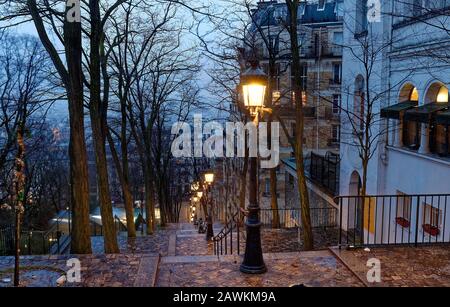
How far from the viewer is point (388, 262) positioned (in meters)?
8.05

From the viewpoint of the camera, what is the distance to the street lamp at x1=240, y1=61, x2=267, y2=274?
752cm

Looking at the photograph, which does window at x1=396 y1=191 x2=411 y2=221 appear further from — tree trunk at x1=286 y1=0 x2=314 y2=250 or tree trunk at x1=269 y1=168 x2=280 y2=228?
tree trunk at x1=269 y1=168 x2=280 y2=228

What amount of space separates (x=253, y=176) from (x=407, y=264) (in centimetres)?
317

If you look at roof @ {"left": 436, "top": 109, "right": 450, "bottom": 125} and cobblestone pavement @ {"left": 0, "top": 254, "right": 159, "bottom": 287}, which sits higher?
roof @ {"left": 436, "top": 109, "right": 450, "bottom": 125}

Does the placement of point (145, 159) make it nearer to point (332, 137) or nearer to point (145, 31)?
point (145, 31)

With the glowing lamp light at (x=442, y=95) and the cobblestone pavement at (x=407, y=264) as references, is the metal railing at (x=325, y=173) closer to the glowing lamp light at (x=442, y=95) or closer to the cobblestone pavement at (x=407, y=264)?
the glowing lamp light at (x=442, y=95)

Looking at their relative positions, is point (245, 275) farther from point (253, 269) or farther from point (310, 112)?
point (310, 112)

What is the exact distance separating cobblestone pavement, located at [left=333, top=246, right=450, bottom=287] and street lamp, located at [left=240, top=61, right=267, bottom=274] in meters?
1.67

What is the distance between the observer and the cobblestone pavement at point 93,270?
24.0 ft

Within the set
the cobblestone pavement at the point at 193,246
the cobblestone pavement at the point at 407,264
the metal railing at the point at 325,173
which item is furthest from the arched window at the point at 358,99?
the cobblestone pavement at the point at 407,264

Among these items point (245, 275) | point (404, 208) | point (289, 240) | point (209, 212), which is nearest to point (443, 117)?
point (404, 208)

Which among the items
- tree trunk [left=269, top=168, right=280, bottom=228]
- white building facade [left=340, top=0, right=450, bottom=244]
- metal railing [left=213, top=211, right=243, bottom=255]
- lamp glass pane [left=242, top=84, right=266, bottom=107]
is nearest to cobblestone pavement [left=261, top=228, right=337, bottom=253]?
tree trunk [left=269, top=168, right=280, bottom=228]

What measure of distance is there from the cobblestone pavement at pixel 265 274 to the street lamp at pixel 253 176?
0.22 m

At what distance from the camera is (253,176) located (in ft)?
25.3
